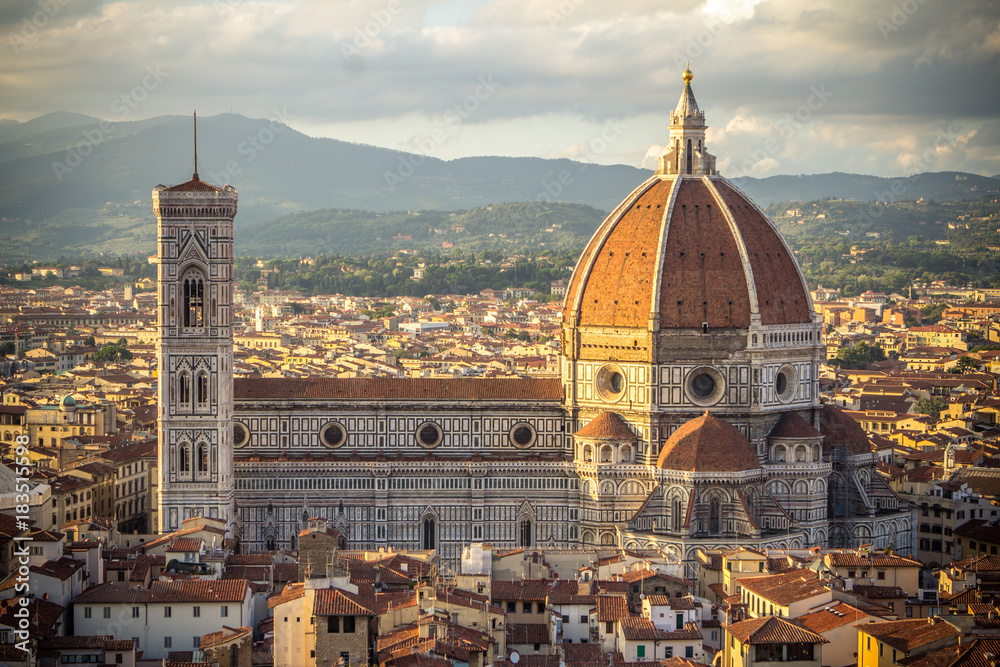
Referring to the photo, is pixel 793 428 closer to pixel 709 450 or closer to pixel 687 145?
pixel 709 450

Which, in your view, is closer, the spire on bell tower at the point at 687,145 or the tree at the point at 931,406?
the spire on bell tower at the point at 687,145

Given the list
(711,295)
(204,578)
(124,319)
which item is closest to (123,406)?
(711,295)

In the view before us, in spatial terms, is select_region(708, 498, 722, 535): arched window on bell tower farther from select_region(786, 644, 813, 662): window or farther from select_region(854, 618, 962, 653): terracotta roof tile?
select_region(786, 644, 813, 662): window

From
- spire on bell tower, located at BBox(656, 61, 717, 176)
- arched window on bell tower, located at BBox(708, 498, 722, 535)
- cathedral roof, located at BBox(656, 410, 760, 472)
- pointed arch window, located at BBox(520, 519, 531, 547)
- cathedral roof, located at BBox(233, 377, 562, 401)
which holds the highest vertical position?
spire on bell tower, located at BBox(656, 61, 717, 176)

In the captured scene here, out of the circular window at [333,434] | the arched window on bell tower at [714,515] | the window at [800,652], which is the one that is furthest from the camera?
the circular window at [333,434]

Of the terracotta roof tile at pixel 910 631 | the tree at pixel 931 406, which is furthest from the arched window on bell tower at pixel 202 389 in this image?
the tree at pixel 931 406

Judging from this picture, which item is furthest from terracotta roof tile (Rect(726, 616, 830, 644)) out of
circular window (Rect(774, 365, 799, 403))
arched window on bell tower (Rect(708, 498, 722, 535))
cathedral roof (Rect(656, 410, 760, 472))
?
circular window (Rect(774, 365, 799, 403))

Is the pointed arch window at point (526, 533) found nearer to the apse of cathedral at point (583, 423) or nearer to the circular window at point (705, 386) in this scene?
the apse of cathedral at point (583, 423)

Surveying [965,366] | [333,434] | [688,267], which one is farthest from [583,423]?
[965,366]
